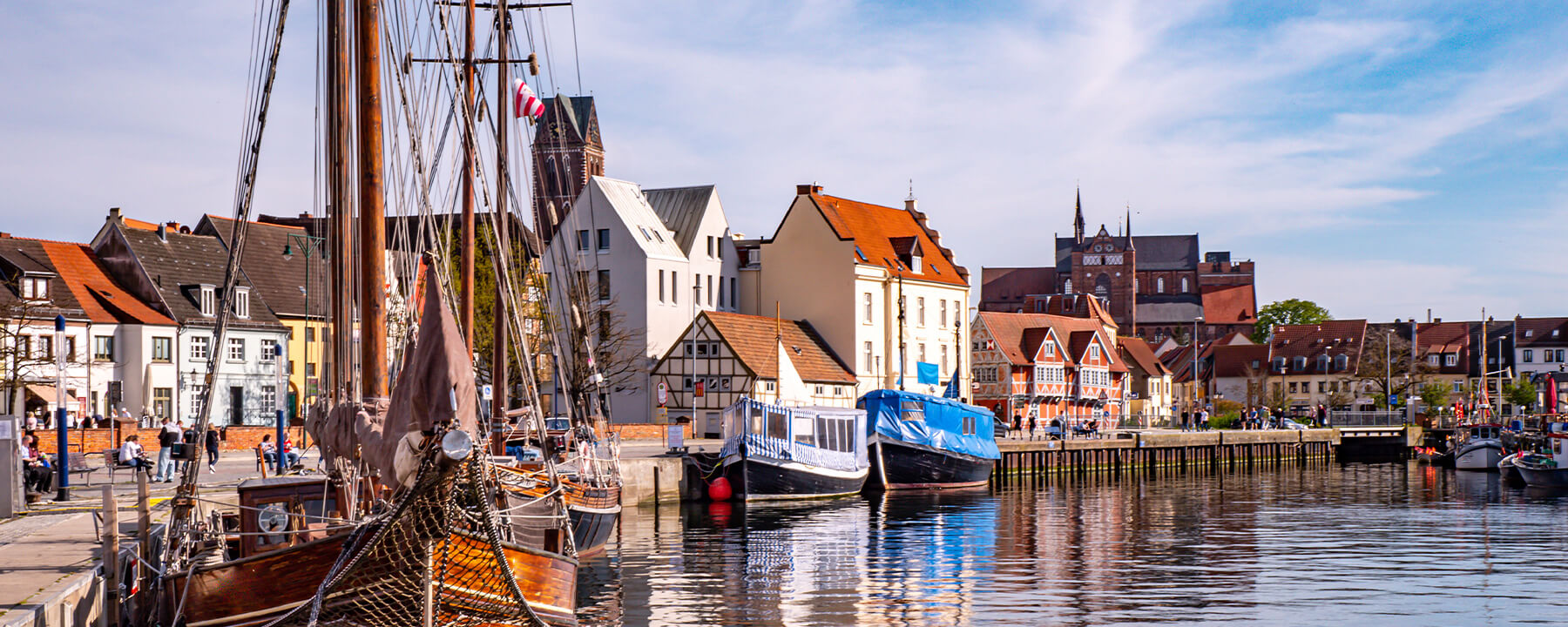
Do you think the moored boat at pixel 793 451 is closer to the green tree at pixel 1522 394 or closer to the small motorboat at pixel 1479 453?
the small motorboat at pixel 1479 453

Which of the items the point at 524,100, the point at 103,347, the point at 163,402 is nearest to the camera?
the point at 524,100

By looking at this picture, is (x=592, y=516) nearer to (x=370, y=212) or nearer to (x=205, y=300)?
(x=370, y=212)

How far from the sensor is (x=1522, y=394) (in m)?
125

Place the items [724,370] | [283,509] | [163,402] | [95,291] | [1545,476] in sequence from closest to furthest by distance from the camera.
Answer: [283,509], [1545,476], [95,291], [163,402], [724,370]

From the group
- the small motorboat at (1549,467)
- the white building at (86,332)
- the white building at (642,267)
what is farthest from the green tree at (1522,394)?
the white building at (86,332)

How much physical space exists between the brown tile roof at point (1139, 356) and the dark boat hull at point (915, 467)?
93.9 meters

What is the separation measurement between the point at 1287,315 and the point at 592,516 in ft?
577

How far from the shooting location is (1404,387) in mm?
127938

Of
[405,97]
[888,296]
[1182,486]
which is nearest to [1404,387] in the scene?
[888,296]

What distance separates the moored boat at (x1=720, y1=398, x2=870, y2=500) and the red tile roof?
32.6m

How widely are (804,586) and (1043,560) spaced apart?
23.3 feet

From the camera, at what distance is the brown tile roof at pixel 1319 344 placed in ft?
475

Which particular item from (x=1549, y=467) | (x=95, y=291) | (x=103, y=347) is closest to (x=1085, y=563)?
(x=1549, y=467)

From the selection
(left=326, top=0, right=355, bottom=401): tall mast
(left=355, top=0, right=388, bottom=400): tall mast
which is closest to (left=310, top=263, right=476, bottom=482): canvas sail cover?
(left=355, top=0, right=388, bottom=400): tall mast
